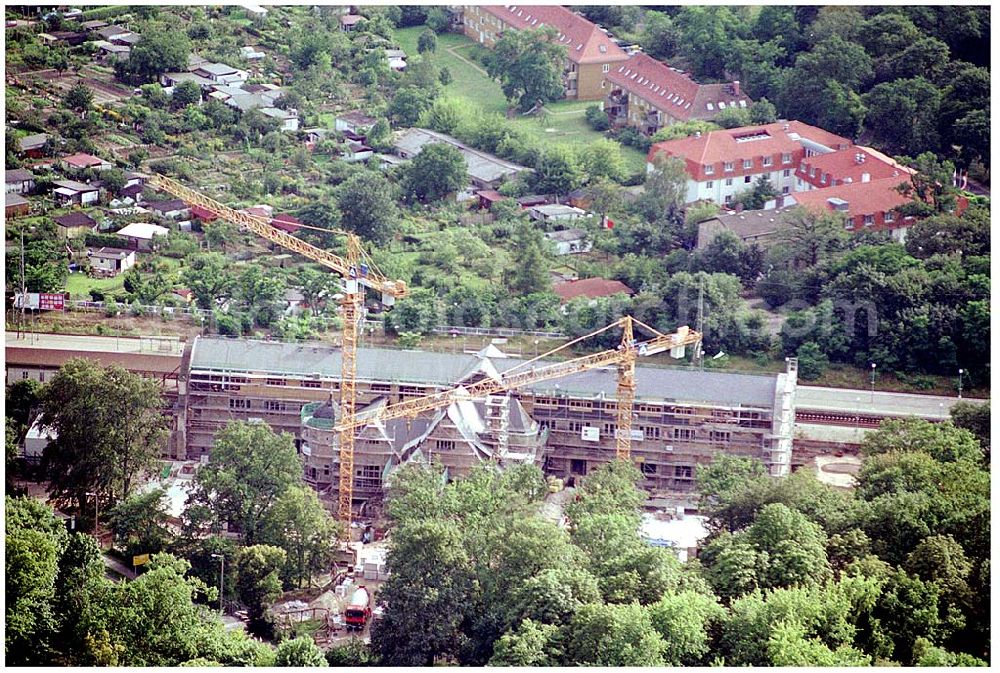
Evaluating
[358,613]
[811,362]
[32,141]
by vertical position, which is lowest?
[358,613]

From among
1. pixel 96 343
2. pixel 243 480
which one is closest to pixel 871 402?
pixel 243 480

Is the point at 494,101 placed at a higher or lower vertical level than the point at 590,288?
higher

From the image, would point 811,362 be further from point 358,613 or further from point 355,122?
point 355,122

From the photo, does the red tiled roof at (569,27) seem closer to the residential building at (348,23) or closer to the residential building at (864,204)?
the residential building at (348,23)

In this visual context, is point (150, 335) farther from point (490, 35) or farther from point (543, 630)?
point (490, 35)

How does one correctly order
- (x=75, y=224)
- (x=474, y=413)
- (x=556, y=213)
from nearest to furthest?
(x=474, y=413), (x=75, y=224), (x=556, y=213)

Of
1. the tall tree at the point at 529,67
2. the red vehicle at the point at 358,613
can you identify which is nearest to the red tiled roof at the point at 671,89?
the tall tree at the point at 529,67

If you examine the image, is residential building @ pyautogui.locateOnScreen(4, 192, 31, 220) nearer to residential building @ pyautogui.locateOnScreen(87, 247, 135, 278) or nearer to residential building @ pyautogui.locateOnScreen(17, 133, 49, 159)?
residential building @ pyautogui.locateOnScreen(17, 133, 49, 159)
